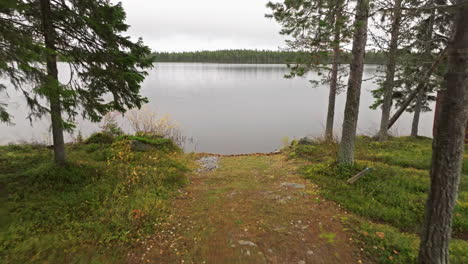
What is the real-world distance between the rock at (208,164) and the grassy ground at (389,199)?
3249 mm

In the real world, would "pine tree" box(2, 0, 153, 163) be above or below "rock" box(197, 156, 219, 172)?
above

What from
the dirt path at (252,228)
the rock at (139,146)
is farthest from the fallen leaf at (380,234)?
the rock at (139,146)

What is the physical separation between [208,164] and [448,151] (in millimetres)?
7390

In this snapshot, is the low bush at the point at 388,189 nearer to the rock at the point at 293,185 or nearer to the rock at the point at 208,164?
the rock at the point at 293,185

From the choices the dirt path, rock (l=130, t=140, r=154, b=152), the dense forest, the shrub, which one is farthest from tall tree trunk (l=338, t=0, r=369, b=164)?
the shrub

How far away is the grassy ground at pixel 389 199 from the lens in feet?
11.9

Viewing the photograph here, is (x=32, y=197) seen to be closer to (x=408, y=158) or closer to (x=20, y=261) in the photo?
(x=20, y=261)

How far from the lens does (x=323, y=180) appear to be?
631 centimetres

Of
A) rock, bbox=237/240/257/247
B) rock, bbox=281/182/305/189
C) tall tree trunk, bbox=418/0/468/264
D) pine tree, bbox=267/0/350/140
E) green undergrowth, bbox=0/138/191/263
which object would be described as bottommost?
rock, bbox=281/182/305/189

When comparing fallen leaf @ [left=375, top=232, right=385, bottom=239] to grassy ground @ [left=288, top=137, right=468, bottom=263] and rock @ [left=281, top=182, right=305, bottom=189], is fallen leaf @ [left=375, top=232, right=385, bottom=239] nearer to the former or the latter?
grassy ground @ [left=288, top=137, right=468, bottom=263]

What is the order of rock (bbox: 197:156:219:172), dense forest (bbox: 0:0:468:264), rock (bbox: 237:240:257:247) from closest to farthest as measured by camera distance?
1. dense forest (bbox: 0:0:468:264)
2. rock (bbox: 237:240:257:247)
3. rock (bbox: 197:156:219:172)

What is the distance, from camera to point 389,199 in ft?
16.9

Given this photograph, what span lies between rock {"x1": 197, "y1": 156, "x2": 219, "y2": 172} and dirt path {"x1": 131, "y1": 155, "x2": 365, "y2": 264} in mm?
1965

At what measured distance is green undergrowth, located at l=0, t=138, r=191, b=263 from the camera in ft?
11.4
